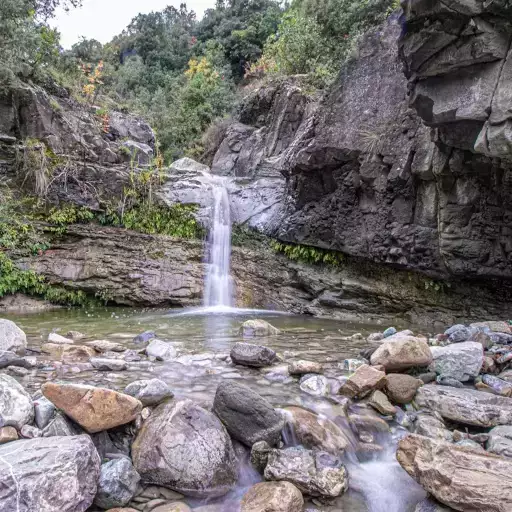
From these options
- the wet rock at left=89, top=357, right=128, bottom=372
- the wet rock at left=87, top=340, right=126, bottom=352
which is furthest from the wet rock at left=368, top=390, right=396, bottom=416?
the wet rock at left=87, top=340, right=126, bottom=352

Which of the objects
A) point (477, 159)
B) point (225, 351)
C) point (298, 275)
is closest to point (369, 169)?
point (477, 159)

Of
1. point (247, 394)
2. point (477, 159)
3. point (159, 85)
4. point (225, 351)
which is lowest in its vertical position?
point (225, 351)

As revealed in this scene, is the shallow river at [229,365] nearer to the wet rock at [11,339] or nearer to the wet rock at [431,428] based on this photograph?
the wet rock at [431,428]

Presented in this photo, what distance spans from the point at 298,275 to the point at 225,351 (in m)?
4.94

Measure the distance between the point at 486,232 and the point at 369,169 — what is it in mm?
2405

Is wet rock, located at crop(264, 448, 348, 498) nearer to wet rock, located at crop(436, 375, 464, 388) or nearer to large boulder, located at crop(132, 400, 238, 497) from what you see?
large boulder, located at crop(132, 400, 238, 497)

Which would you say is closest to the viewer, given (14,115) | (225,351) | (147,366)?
(147,366)

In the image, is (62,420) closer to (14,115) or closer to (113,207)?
(113,207)

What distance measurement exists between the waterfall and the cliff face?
4.48 ft

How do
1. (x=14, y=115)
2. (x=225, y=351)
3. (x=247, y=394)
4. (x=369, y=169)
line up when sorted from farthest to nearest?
(x=14, y=115)
(x=369, y=169)
(x=225, y=351)
(x=247, y=394)

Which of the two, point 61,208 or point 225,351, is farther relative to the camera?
point 61,208

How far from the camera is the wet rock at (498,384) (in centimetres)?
332

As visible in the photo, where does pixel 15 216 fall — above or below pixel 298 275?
above

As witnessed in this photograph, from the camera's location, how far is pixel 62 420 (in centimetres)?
→ 254
